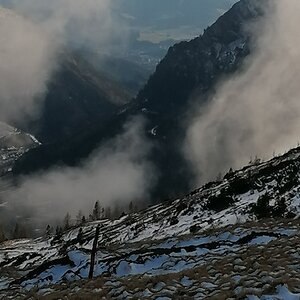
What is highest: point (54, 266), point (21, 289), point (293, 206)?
point (293, 206)

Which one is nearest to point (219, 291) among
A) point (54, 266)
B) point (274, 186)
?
point (54, 266)

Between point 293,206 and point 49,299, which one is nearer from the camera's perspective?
point 49,299

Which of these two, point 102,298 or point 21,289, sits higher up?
point 21,289

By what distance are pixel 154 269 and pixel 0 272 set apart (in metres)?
20.7

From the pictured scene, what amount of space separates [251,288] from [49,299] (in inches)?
432

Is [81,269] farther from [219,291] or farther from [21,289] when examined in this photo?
[219,291]

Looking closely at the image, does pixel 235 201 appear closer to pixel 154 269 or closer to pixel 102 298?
pixel 154 269

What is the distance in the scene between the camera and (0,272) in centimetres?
4562

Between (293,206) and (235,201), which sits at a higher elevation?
(235,201)

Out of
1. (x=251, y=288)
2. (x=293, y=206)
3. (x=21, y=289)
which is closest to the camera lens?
(x=251, y=288)

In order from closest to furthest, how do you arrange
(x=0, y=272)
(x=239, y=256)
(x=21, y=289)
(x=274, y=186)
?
(x=239, y=256) < (x=21, y=289) < (x=0, y=272) < (x=274, y=186)

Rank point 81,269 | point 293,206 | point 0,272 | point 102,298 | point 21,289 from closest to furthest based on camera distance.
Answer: point 102,298
point 21,289
point 81,269
point 0,272
point 293,206

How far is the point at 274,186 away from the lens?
78188 mm

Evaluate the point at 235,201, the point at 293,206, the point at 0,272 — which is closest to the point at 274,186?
the point at 235,201
